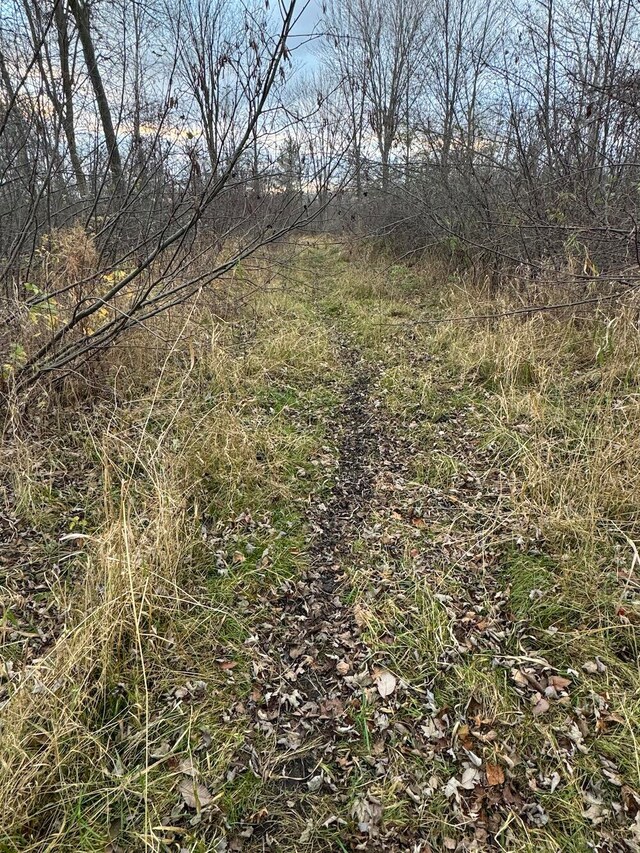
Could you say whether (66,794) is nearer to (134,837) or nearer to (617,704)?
(134,837)

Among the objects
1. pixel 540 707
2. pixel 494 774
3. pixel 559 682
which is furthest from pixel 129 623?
pixel 559 682

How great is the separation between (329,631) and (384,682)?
404 mm

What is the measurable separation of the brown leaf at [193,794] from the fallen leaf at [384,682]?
84 cm

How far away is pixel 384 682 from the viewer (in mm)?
2119

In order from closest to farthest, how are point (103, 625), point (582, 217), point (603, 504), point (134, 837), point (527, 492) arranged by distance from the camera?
point (134, 837)
point (103, 625)
point (603, 504)
point (527, 492)
point (582, 217)

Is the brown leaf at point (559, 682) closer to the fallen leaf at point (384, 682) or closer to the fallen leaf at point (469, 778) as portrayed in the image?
the fallen leaf at point (469, 778)

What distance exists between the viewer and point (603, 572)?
2404mm

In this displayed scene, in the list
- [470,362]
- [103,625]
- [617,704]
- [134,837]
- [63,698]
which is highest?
[470,362]

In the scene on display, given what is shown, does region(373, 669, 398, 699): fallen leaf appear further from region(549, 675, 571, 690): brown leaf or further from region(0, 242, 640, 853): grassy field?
region(549, 675, 571, 690): brown leaf

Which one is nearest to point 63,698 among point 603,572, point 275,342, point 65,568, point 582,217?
point 65,568

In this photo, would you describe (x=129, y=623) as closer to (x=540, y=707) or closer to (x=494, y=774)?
(x=494, y=774)

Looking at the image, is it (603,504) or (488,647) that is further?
(603,504)

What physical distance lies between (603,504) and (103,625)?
2.86 metres

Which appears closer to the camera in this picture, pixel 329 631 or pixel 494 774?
pixel 494 774
